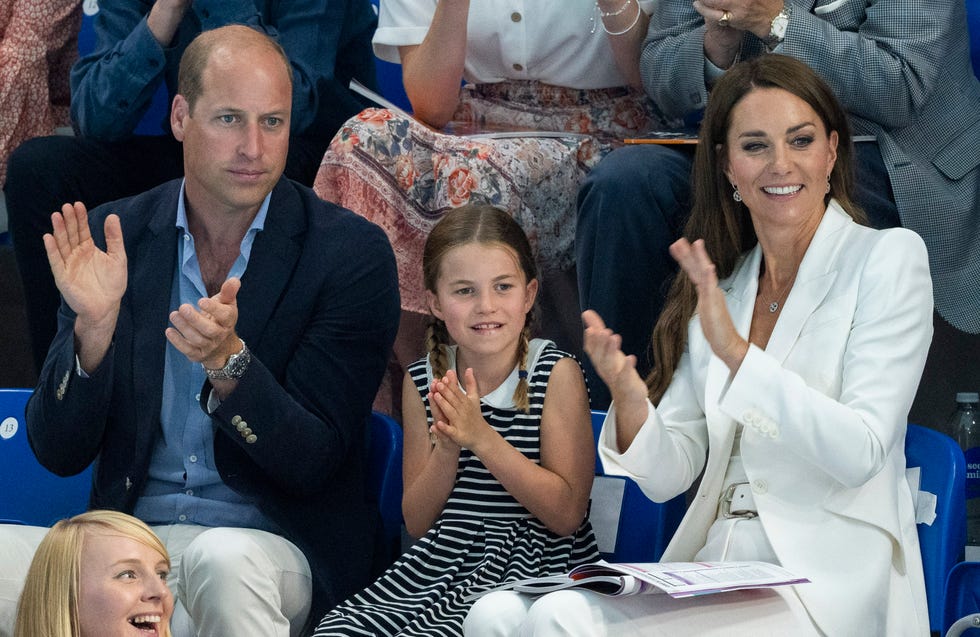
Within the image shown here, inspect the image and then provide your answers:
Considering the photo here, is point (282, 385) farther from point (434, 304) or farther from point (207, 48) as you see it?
point (207, 48)

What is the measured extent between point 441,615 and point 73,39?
243cm

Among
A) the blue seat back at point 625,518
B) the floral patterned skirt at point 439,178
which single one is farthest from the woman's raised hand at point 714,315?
the floral patterned skirt at point 439,178

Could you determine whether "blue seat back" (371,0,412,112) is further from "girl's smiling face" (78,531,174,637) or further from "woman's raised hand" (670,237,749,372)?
"girl's smiling face" (78,531,174,637)

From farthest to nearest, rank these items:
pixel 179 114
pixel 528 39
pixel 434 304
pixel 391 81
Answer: pixel 391 81 < pixel 528 39 < pixel 179 114 < pixel 434 304

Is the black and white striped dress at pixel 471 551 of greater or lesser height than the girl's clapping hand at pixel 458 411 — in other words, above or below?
below

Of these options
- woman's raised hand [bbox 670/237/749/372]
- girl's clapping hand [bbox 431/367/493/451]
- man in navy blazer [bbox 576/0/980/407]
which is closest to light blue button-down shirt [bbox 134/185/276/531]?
girl's clapping hand [bbox 431/367/493/451]

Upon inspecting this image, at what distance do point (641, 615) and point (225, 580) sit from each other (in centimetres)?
75

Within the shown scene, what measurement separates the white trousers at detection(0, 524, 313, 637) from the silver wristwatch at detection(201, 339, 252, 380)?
0.90 feet

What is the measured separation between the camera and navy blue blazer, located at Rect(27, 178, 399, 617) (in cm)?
262

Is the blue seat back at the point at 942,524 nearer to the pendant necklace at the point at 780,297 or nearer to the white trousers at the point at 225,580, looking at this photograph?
the pendant necklace at the point at 780,297

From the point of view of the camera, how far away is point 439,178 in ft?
10.9

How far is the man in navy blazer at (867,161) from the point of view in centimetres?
306

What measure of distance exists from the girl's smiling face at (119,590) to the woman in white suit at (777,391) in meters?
0.50

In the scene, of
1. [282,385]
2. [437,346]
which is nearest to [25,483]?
[282,385]
